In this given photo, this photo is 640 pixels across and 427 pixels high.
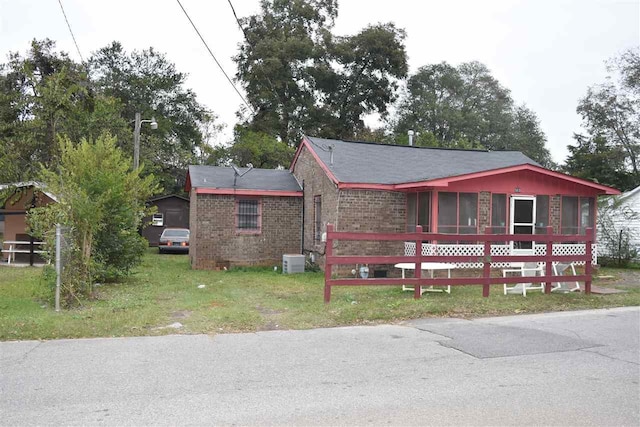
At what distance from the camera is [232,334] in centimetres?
765

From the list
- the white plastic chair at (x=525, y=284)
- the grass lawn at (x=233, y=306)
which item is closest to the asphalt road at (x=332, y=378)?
the grass lawn at (x=233, y=306)

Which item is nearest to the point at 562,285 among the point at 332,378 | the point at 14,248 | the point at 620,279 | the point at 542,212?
the point at 542,212

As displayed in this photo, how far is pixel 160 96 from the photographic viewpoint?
45.2m

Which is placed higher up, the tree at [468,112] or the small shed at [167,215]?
the tree at [468,112]

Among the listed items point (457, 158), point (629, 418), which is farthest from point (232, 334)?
point (457, 158)

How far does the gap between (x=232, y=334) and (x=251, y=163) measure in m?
27.9

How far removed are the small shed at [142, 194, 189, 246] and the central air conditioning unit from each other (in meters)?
15.7

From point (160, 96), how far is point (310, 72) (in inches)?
519

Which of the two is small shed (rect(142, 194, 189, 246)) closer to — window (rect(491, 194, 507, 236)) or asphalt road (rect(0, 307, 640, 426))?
window (rect(491, 194, 507, 236))

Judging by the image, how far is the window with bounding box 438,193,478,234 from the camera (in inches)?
596

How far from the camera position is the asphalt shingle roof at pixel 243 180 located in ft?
59.9

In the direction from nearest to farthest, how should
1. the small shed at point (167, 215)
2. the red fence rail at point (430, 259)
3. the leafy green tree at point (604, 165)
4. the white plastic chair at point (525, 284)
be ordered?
the red fence rail at point (430, 259) < the white plastic chair at point (525, 284) < the small shed at point (167, 215) < the leafy green tree at point (604, 165)

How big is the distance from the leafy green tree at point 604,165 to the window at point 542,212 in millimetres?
19527

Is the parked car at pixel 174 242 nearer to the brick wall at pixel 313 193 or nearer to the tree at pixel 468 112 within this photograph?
the brick wall at pixel 313 193
